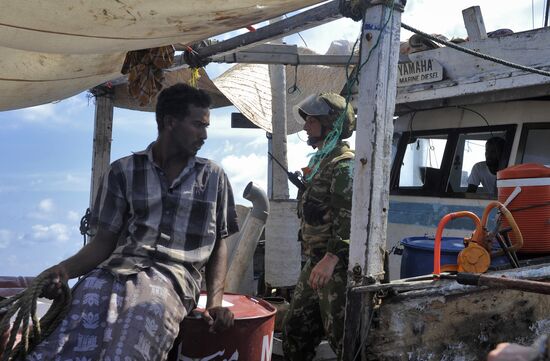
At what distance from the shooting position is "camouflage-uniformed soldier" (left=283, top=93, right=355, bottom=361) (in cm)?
350

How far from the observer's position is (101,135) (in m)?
7.78

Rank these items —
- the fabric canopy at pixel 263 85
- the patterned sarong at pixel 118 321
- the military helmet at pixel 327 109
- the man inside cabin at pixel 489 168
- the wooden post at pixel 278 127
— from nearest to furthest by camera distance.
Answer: the patterned sarong at pixel 118 321
the military helmet at pixel 327 109
the man inside cabin at pixel 489 168
the wooden post at pixel 278 127
the fabric canopy at pixel 263 85

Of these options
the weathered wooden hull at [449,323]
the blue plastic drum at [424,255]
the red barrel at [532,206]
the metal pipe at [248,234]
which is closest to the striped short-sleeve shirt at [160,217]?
the weathered wooden hull at [449,323]

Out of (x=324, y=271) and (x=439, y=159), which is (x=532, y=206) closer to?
(x=324, y=271)

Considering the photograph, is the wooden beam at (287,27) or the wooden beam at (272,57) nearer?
the wooden beam at (287,27)

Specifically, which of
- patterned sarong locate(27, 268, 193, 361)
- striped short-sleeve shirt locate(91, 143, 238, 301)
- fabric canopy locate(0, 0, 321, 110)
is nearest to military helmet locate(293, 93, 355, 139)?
fabric canopy locate(0, 0, 321, 110)

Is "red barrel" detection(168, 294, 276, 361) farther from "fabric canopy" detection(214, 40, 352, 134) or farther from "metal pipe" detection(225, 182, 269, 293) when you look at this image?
"fabric canopy" detection(214, 40, 352, 134)

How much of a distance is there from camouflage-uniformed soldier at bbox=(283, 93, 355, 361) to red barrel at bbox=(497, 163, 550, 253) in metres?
1.19

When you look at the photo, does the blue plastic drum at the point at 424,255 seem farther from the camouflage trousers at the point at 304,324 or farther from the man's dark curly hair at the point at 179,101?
the man's dark curly hair at the point at 179,101

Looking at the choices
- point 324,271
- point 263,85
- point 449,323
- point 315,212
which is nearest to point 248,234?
point 315,212

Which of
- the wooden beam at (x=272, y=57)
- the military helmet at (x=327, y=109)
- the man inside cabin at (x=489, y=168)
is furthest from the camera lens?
the man inside cabin at (x=489, y=168)

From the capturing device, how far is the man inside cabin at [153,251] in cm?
255

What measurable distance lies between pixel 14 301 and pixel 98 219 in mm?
545

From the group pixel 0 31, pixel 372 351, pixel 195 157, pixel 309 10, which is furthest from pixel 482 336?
pixel 0 31
